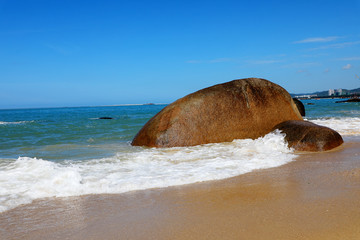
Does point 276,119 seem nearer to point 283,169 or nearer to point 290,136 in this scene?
point 290,136

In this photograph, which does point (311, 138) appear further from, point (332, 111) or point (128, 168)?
point (332, 111)

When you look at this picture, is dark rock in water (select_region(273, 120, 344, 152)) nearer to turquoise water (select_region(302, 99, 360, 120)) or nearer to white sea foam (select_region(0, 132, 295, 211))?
white sea foam (select_region(0, 132, 295, 211))

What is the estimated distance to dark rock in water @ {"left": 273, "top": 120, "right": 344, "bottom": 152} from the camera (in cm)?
629

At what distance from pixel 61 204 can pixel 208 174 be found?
1.92 meters

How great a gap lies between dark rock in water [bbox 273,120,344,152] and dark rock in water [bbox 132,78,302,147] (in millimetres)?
1038

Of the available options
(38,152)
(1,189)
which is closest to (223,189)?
(1,189)

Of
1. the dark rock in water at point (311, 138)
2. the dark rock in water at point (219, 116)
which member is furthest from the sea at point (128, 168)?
the dark rock in water at point (219, 116)

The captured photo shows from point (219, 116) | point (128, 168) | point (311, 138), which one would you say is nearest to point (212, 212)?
point (128, 168)

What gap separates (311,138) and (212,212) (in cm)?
419

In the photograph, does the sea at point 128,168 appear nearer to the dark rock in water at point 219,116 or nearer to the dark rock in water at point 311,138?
the dark rock in water at point 311,138

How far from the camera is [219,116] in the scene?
776 cm

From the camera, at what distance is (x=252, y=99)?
8000 mm

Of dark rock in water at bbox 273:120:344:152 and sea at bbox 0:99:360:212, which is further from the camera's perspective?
dark rock in water at bbox 273:120:344:152

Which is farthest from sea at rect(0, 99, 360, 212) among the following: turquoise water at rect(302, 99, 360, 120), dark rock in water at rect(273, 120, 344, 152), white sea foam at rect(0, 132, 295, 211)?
turquoise water at rect(302, 99, 360, 120)
